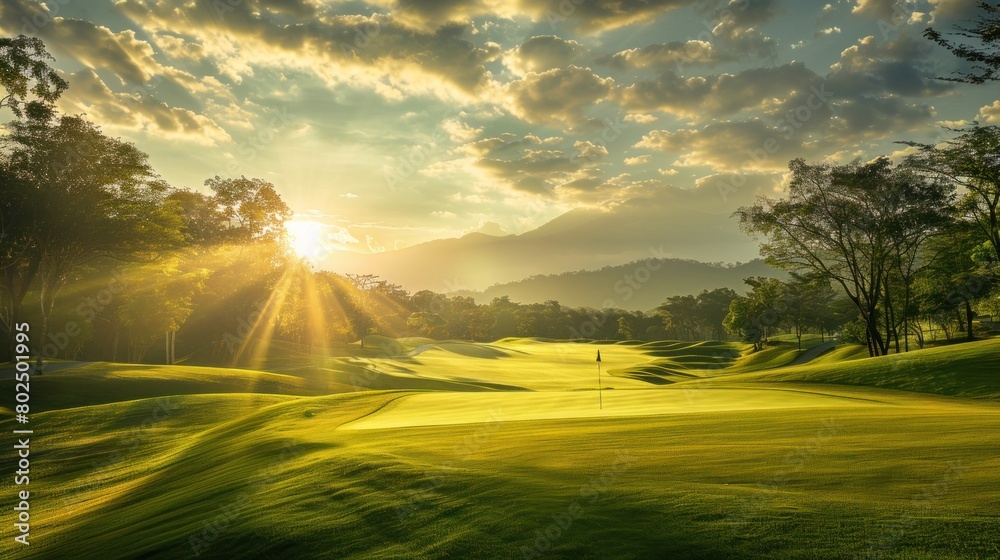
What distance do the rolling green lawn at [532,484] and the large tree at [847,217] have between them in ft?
79.7

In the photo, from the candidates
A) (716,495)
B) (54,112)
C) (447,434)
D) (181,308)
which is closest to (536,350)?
(181,308)

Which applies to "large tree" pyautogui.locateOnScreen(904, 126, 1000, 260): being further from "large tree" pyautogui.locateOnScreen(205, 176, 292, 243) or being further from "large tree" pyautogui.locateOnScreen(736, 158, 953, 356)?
"large tree" pyautogui.locateOnScreen(205, 176, 292, 243)

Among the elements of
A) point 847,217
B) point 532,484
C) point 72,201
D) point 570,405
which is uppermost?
point 72,201

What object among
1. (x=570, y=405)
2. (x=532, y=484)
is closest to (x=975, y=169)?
(x=570, y=405)

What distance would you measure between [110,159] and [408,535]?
41.1 metres

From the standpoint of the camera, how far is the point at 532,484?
8211mm

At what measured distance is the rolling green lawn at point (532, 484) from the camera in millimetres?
5832

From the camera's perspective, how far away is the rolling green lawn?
230 inches

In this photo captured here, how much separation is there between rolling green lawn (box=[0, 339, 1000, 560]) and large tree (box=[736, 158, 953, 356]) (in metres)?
24.3

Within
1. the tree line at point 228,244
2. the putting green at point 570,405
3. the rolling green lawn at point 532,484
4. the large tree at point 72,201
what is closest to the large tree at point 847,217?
the tree line at point 228,244

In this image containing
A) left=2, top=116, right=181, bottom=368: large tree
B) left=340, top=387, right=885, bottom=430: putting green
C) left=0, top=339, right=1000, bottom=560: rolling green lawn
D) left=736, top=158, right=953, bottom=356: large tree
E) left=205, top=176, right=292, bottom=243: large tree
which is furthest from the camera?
left=205, top=176, right=292, bottom=243: large tree

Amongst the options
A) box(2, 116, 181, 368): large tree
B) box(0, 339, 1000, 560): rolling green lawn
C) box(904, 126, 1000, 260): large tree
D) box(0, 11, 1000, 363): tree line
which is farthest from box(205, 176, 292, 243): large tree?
box(904, 126, 1000, 260): large tree

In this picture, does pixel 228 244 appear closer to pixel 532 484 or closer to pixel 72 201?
pixel 72 201

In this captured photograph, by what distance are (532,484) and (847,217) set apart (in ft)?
156
